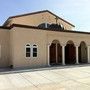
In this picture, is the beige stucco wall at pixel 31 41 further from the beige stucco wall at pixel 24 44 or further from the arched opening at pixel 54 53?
the arched opening at pixel 54 53

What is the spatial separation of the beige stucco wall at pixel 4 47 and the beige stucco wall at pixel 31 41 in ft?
2.89

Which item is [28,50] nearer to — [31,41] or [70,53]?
[31,41]

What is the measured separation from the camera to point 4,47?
18.8 m

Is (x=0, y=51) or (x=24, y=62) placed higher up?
(x=0, y=51)

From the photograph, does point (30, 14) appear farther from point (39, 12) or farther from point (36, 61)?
point (36, 61)

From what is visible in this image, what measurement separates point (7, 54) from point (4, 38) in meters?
1.78

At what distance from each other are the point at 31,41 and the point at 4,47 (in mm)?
3081

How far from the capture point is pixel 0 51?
1862 cm

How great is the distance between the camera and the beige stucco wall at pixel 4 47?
61.3 ft

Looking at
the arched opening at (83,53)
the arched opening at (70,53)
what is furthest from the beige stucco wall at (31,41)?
the arched opening at (83,53)

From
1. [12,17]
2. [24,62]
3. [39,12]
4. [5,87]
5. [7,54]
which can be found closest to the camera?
[5,87]

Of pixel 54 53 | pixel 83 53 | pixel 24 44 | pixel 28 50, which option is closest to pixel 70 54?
pixel 83 53

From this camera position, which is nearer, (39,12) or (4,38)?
(4,38)

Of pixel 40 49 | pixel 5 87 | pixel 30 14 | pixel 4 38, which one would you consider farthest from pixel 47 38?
pixel 5 87
